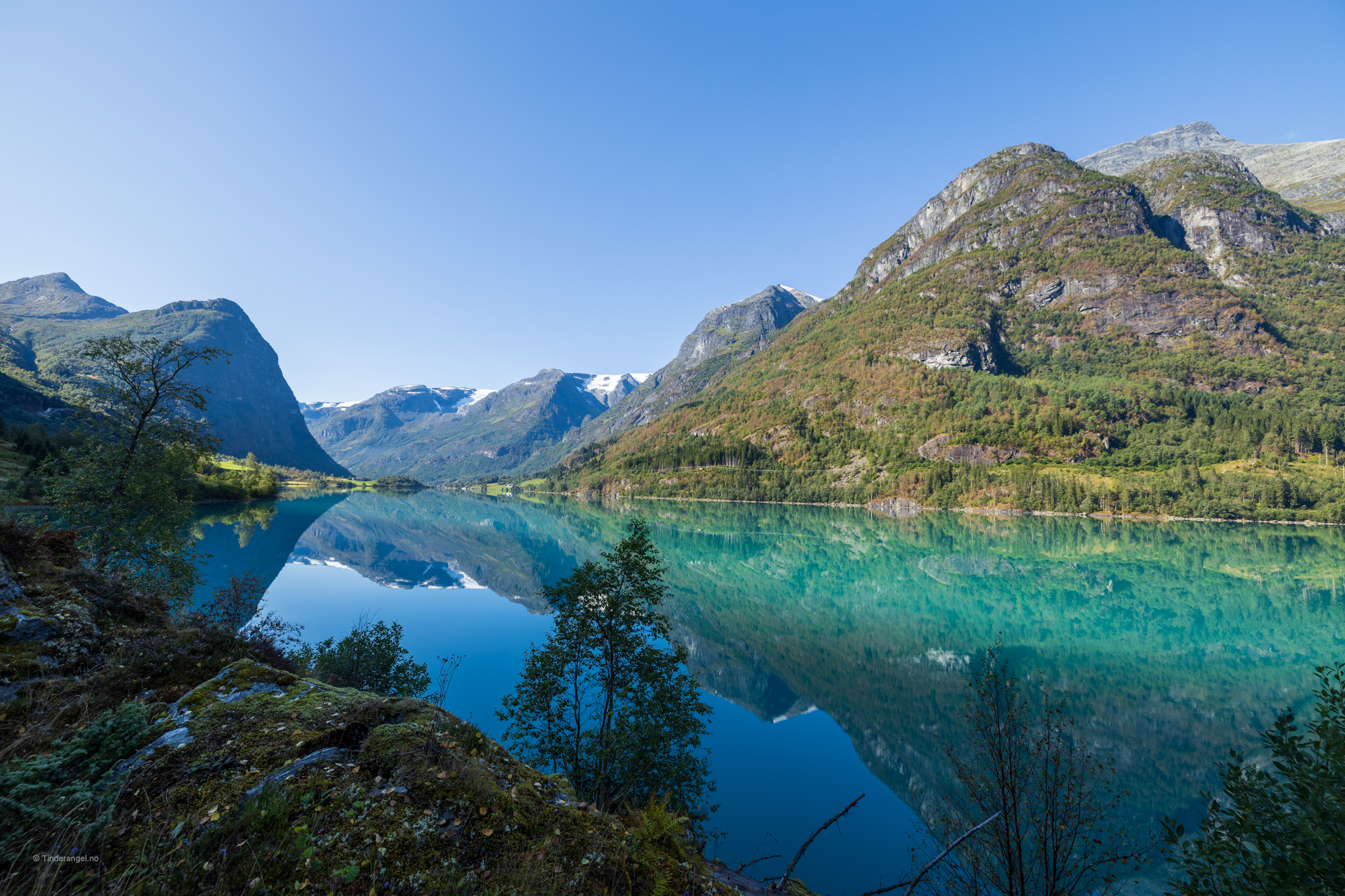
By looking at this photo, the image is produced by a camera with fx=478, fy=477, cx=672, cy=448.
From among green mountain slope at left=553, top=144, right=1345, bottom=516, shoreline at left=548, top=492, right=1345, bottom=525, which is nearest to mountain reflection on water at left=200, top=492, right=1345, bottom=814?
shoreline at left=548, top=492, right=1345, bottom=525

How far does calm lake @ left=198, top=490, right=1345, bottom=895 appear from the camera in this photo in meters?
15.9

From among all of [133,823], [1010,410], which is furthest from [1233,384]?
[133,823]

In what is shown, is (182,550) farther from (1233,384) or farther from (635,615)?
(1233,384)

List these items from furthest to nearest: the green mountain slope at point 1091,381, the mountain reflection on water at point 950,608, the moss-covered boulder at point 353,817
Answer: the green mountain slope at point 1091,381 → the mountain reflection on water at point 950,608 → the moss-covered boulder at point 353,817

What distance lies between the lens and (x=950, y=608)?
125ft

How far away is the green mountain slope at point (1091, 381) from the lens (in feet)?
349

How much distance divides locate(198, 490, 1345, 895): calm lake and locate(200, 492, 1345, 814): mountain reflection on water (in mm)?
191

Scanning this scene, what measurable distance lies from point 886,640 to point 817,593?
1309cm

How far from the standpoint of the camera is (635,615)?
Answer: 12.1 meters

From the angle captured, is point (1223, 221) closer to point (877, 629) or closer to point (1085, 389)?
point (1085, 389)

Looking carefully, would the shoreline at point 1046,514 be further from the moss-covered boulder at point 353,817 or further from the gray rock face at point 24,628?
the gray rock face at point 24,628

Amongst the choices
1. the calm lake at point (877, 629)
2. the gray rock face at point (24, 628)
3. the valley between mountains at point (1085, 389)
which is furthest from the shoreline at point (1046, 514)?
the gray rock face at point (24, 628)

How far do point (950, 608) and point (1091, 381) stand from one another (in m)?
152

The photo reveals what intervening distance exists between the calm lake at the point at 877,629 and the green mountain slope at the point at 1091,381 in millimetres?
33713
